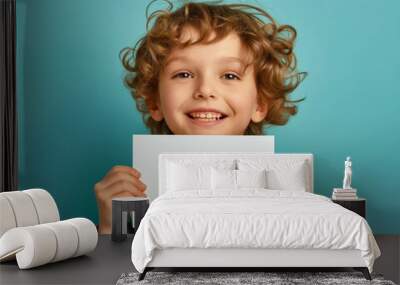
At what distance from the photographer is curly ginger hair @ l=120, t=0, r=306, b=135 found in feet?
23.0

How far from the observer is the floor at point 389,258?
16.0 ft

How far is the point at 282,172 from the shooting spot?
6.34 m

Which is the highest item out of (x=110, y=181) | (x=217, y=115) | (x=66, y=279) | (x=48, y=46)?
(x=48, y=46)

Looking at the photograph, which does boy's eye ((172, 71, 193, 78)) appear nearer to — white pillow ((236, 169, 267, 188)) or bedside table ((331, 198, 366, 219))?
white pillow ((236, 169, 267, 188))

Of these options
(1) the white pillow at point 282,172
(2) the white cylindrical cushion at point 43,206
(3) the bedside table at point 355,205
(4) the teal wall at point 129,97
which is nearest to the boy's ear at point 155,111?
(4) the teal wall at point 129,97

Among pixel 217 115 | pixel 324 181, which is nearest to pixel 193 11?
pixel 217 115

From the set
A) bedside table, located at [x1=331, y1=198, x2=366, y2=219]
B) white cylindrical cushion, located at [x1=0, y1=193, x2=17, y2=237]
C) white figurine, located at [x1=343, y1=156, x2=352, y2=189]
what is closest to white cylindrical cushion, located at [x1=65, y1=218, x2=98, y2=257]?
white cylindrical cushion, located at [x1=0, y1=193, x2=17, y2=237]

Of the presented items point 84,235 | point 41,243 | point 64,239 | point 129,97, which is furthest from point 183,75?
point 41,243

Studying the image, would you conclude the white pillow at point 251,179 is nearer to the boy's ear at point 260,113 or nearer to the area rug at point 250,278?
the boy's ear at point 260,113

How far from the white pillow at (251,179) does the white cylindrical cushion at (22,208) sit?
1893mm

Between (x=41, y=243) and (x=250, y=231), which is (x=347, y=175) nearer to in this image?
(x=250, y=231)

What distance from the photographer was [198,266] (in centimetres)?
463

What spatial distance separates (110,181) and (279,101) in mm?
1995

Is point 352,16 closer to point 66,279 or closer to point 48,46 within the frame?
point 48,46
